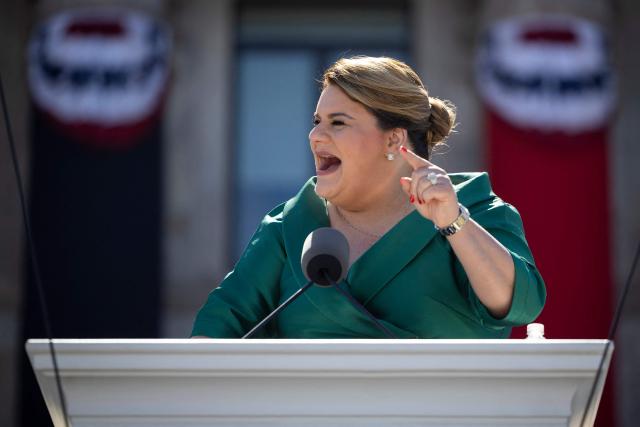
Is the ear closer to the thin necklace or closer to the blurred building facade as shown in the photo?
the thin necklace

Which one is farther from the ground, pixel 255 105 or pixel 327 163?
pixel 327 163

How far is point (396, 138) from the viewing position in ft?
9.44

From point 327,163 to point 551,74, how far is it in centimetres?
612

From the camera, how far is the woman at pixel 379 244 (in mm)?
2604

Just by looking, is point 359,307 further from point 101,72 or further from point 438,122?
point 101,72

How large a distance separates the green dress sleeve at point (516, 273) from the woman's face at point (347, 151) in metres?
0.24

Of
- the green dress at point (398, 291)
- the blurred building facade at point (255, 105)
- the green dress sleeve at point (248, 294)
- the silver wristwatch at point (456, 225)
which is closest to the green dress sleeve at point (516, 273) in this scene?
the green dress at point (398, 291)

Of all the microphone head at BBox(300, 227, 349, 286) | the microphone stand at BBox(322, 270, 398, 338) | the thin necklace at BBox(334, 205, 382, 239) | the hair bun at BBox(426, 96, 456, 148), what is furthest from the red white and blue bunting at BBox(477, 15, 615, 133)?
the microphone head at BBox(300, 227, 349, 286)

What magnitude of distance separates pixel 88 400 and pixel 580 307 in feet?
22.0

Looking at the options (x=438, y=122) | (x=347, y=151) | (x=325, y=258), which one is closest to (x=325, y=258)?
(x=325, y=258)

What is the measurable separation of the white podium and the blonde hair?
3.14ft

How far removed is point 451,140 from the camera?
30.0 ft

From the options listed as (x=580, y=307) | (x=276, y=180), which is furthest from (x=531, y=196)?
(x=276, y=180)

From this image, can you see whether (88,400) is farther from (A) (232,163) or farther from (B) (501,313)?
(A) (232,163)
